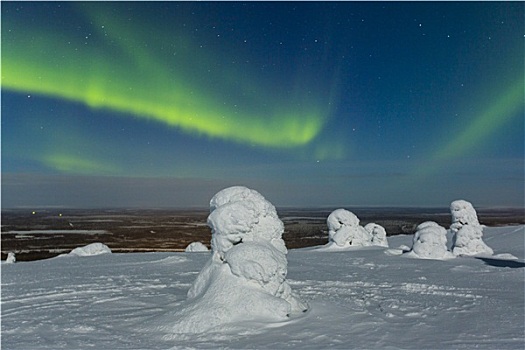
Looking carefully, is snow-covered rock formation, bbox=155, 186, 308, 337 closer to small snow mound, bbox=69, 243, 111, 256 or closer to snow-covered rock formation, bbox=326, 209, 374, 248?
small snow mound, bbox=69, 243, 111, 256

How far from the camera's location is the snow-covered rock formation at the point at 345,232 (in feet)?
81.5

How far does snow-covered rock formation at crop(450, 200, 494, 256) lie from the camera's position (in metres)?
20.8

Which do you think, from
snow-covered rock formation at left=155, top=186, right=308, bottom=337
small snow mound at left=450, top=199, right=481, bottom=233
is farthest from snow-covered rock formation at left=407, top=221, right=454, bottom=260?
snow-covered rock formation at left=155, top=186, right=308, bottom=337

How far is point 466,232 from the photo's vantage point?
68.9 feet

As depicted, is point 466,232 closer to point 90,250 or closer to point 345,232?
point 345,232

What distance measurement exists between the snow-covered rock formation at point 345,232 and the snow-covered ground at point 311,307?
6548mm

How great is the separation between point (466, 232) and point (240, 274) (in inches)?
622

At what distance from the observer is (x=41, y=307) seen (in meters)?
10.2

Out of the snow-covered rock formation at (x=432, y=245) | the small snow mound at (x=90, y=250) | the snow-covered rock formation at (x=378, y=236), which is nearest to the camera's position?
the snow-covered rock formation at (x=432, y=245)

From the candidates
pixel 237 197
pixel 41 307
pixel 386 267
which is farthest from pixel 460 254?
pixel 41 307

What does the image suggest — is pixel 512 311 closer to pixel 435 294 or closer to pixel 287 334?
pixel 435 294

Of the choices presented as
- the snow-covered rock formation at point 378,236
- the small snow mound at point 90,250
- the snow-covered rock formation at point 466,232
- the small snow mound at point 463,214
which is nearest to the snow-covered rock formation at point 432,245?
the snow-covered rock formation at point 466,232

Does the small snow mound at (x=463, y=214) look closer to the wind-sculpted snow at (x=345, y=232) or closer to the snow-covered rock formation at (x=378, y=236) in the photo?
the wind-sculpted snow at (x=345, y=232)

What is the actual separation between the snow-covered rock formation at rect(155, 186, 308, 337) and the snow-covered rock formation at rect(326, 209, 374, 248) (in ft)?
50.9
